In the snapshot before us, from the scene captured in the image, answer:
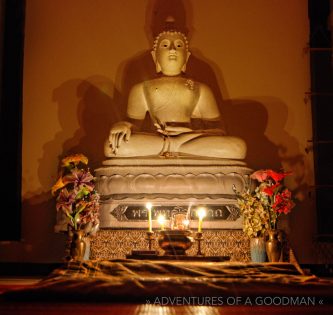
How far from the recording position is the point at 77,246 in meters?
3.82

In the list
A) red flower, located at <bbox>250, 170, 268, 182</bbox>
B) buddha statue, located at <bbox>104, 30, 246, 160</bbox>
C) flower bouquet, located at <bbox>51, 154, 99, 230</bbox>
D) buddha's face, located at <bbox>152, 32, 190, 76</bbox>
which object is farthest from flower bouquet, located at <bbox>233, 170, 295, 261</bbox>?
buddha's face, located at <bbox>152, 32, 190, 76</bbox>

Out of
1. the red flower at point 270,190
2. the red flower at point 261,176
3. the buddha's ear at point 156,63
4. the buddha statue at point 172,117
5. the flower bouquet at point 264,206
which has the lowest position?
the flower bouquet at point 264,206

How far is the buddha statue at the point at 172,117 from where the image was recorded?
14.5 feet

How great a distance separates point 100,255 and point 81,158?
67 cm

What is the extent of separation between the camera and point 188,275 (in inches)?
111

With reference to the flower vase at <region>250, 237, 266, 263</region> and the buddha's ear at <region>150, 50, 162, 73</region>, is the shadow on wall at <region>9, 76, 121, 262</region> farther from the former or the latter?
the flower vase at <region>250, 237, 266, 263</region>

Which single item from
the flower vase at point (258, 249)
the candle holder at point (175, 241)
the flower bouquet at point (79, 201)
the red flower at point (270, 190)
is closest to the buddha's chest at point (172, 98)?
the flower bouquet at point (79, 201)

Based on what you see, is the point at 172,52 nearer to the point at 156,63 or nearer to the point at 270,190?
the point at 156,63

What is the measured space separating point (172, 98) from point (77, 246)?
159 cm

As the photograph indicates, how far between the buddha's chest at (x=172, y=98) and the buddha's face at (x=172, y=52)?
18 cm

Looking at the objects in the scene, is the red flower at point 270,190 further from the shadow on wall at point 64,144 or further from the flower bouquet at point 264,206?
the shadow on wall at point 64,144

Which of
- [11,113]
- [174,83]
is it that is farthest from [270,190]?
[11,113]

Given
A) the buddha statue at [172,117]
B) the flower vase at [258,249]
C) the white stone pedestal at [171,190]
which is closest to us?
the flower vase at [258,249]

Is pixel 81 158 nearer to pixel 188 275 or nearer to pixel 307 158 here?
pixel 188 275
